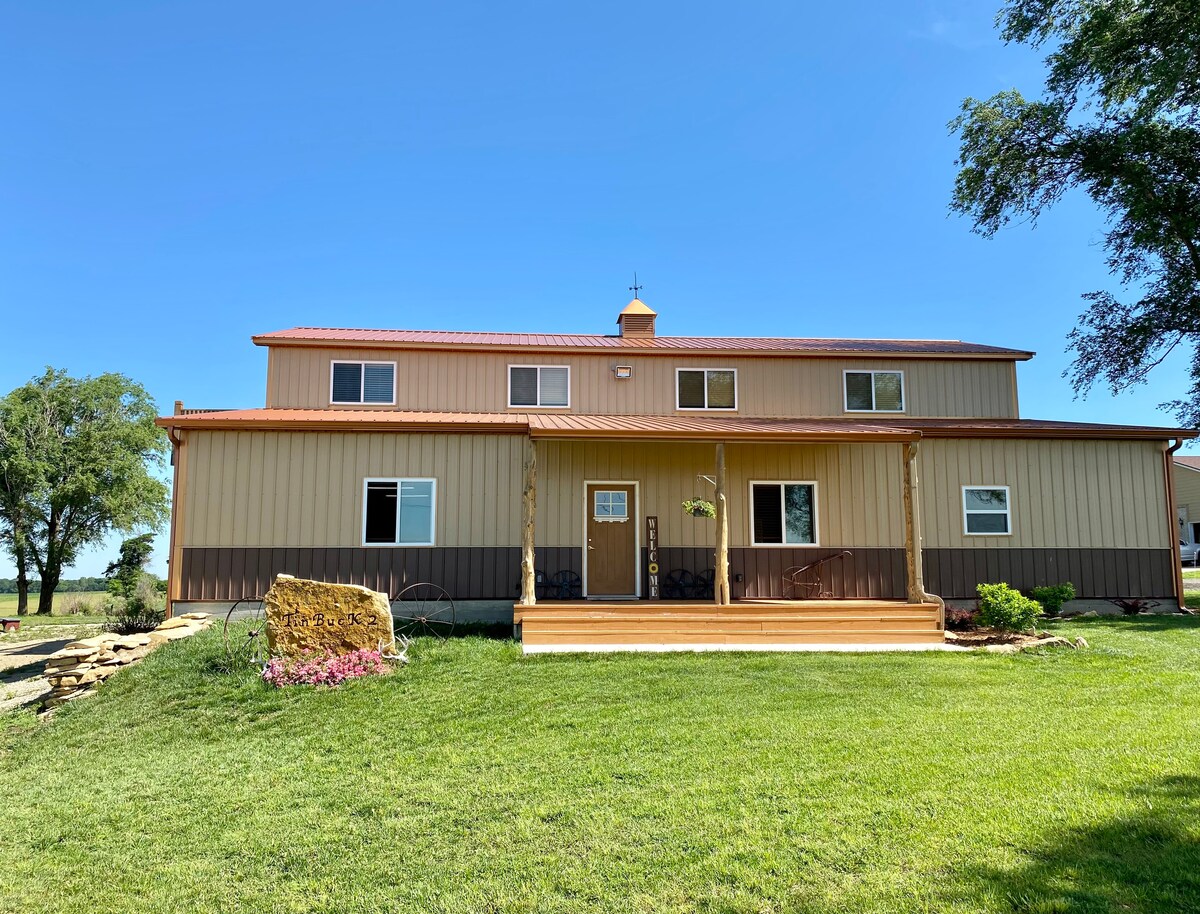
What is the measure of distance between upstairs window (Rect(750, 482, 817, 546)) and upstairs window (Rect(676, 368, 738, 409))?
276cm

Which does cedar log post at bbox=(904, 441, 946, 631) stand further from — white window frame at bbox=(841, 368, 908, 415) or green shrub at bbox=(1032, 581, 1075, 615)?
white window frame at bbox=(841, 368, 908, 415)

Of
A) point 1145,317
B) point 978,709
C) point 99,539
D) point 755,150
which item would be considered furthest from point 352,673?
point 99,539

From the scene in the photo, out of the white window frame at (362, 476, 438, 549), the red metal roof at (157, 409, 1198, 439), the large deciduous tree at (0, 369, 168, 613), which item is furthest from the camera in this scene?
the large deciduous tree at (0, 369, 168, 613)

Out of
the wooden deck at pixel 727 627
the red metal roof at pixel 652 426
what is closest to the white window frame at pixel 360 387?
the red metal roof at pixel 652 426

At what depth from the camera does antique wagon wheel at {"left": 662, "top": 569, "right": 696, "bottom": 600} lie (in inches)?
513

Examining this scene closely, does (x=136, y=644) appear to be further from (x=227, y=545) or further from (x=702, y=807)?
(x=702, y=807)

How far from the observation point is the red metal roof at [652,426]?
11445 mm

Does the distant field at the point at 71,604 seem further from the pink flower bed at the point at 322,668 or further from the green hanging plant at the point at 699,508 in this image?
the green hanging plant at the point at 699,508

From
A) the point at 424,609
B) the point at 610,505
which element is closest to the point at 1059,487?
the point at 610,505

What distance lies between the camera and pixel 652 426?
39.6 feet

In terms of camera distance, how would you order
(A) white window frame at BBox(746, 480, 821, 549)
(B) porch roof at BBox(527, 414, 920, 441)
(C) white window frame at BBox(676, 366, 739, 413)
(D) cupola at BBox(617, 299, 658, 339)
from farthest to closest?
(D) cupola at BBox(617, 299, 658, 339), (C) white window frame at BBox(676, 366, 739, 413), (A) white window frame at BBox(746, 480, 821, 549), (B) porch roof at BBox(527, 414, 920, 441)

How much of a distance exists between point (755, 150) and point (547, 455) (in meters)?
8.14

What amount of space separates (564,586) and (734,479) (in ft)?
11.8

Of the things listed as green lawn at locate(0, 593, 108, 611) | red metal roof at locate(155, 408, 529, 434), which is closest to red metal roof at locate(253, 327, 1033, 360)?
red metal roof at locate(155, 408, 529, 434)
